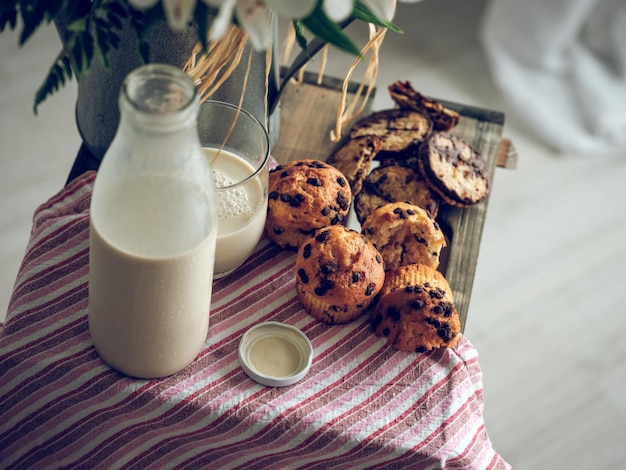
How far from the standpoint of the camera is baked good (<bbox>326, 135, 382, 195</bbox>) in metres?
1.15

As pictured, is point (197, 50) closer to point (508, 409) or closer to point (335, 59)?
point (508, 409)

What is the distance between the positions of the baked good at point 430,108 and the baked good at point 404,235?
27 cm

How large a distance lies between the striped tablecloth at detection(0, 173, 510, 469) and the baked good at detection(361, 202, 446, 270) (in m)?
0.11

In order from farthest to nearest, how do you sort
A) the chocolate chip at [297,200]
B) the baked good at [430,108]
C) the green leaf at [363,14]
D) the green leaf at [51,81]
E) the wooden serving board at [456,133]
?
the baked good at [430,108]
the wooden serving board at [456,133]
the chocolate chip at [297,200]
the green leaf at [363,14]
the green leaf at [51,81]

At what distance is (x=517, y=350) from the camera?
1.93m

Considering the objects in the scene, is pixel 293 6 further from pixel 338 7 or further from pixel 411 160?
pixel 411 160

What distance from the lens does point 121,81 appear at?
1.01 meters

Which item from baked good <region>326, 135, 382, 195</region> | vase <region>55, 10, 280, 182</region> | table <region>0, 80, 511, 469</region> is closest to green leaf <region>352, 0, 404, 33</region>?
vase <region>55, 10, 280, 182</region>

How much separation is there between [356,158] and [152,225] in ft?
1.65

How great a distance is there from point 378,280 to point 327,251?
77mm

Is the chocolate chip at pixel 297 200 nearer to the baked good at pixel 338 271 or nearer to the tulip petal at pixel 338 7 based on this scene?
the baked good at pixel 338 271

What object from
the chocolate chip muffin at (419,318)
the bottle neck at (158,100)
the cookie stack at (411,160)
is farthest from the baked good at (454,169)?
the bottle neck at (158,100)

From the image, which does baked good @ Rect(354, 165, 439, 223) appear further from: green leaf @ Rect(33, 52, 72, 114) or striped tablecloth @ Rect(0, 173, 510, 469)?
green leaf @ Rect(33, 52, 72, 114)

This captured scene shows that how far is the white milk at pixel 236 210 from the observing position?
3.03 ft
